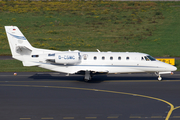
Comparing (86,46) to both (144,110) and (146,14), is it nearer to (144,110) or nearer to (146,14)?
(146,14)

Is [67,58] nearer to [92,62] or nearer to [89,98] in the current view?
[92,62]

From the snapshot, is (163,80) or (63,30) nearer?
(163,80)

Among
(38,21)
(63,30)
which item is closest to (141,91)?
(63,30)

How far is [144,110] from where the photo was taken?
17.4 m

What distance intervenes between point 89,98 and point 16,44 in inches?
447

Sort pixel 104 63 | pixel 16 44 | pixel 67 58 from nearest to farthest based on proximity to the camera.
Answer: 1. pixel 67 58
2. pixel 104 63
3. pixel 16 44

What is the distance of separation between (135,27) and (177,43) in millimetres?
12413

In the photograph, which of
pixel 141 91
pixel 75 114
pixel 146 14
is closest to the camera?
pixel 75 114

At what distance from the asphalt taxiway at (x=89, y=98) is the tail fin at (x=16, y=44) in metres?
2.89

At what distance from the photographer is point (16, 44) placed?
90.7ft

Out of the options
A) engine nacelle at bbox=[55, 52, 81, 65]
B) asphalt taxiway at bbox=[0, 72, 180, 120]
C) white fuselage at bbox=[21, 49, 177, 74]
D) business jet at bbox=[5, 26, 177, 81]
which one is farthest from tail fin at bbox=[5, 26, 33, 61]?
engine nacelle at bbox=[55, 52, 81, 65]

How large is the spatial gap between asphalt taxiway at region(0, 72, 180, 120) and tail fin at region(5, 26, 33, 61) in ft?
9.48

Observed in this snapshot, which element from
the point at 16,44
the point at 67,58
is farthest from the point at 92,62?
the point at 16,44

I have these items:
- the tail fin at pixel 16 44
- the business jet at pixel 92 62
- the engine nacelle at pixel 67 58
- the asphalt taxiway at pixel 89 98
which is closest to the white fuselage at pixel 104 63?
the business jet at pixel 92 62
